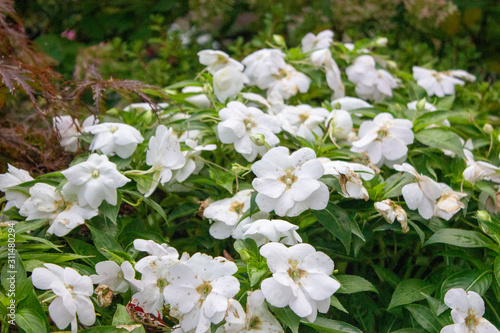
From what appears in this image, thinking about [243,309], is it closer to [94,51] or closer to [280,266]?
[280,266]

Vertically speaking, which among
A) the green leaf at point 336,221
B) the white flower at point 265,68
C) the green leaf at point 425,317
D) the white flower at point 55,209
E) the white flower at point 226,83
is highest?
the white flower at point 226,83

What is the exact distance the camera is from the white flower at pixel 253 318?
2.90 ft

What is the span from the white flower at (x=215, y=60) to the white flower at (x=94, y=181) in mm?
513

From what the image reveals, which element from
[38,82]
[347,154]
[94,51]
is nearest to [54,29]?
[94,51]

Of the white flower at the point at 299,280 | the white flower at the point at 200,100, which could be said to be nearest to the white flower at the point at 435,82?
the white flower at the point at 200,100

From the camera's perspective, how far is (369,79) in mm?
1591

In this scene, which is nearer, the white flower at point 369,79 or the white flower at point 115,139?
the white flower at point 115,139

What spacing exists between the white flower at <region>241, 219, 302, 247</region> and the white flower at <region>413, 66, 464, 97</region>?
890mm

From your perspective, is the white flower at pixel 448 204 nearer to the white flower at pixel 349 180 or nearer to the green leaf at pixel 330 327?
the white flower at pixel 349 180

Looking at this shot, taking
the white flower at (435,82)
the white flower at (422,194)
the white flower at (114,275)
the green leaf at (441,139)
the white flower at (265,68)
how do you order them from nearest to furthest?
the white flower at (114,275) → the white flower at (422,194) → the green leaf at (441,139) → the white flower at (265,68) → the white flower at (435,82)

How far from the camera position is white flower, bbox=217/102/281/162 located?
3.85 ft

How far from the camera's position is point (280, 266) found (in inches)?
35.4

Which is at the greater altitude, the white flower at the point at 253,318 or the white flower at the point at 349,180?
the white flower at the point at 349,180

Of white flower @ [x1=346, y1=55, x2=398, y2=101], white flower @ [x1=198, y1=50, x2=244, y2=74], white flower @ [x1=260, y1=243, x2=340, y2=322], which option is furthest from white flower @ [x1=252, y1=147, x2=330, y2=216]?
white flower @ [x1=346, y1=55, x2=398, y2=101]
